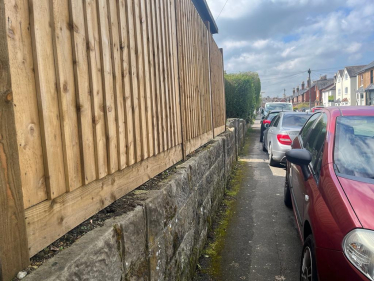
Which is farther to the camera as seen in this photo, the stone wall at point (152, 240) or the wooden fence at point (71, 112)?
the stone wall at point (152, 240)

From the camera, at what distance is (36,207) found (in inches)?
51.9

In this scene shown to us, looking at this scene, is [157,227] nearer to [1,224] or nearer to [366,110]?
[1,224]

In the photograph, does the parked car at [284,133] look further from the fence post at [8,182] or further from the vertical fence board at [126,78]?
the fence post at [8,182]

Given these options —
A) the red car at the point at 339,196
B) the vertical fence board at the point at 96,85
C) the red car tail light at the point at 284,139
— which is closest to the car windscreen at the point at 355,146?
the red car at the point at 339,196

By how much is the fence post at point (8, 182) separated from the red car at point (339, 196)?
1858 mm

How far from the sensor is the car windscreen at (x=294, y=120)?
827cm

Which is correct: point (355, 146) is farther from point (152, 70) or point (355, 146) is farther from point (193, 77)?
point (193, 77)

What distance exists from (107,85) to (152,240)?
1061 mm

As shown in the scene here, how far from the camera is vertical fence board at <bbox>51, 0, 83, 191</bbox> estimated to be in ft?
4.74

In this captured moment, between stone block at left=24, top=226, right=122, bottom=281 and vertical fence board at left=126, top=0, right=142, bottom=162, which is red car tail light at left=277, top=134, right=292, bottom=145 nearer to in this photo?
vertical fence board at left=126, top=0, right=142, bottom=162

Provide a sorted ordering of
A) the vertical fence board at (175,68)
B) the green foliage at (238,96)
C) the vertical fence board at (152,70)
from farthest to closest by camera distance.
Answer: the green foliage at (238,96)
the vertical fence board at (175,68)
the vertical fence board at (152,70)

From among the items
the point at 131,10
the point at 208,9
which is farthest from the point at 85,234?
the point at 208,9

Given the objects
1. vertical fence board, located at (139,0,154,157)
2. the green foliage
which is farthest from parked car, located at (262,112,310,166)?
the green foliage

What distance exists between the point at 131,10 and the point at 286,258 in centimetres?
310
